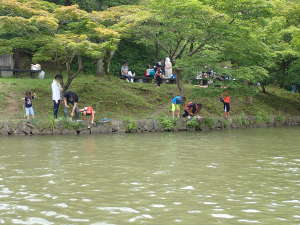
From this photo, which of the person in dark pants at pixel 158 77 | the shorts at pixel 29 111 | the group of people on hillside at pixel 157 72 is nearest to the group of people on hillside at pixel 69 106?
the shorts at pixel 29 111

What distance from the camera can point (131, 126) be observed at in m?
20.6

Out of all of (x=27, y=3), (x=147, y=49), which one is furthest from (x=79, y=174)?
(x=147, y=49)

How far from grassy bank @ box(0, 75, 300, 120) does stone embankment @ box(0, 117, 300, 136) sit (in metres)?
1.48

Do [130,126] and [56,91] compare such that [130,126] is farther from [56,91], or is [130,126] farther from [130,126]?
[56,91]

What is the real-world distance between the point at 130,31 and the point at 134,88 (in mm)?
3993

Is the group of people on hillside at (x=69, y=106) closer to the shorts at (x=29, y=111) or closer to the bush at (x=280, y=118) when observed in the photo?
the shorts at (x=29, y=111)

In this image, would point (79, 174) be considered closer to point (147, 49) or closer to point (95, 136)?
point (95, 136)

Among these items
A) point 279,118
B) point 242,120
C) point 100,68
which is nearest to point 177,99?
point 242,120

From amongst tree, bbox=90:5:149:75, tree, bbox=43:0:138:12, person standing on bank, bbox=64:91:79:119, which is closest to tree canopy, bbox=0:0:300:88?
tree, bbox=90:5:149:75

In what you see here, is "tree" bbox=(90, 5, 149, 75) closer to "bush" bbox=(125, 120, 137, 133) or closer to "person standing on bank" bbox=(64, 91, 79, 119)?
"person standing on bank" bbox=(64, 91, 79, 119)

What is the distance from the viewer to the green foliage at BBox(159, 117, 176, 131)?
2120cm

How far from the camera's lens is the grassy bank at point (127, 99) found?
22.7 m

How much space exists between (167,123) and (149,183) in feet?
38.2

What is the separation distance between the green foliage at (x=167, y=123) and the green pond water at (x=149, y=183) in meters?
4.41
